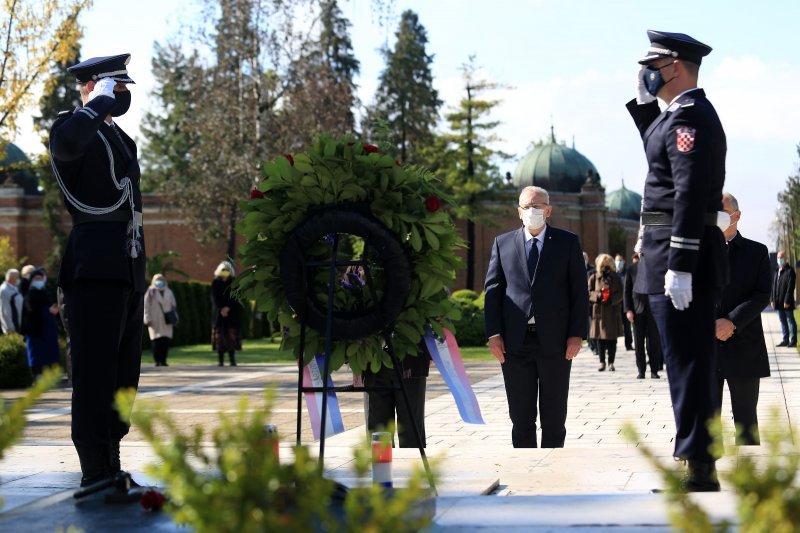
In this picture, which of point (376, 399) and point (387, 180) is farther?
point (376, 399)

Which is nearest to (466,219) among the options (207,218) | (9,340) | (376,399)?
(207,218)

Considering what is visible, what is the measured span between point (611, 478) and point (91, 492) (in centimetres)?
268

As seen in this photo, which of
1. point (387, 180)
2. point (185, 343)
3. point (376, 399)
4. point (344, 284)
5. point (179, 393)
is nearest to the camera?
point (387, 180)

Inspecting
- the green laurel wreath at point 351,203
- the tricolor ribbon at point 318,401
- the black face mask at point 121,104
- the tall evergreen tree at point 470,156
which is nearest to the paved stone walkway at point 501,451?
the tricolor ribbon at point 318,401

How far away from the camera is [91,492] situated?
5.59 meters

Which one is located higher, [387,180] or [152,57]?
[152,57]

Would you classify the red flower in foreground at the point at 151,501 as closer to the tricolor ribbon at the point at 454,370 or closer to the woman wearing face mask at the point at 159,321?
the tricolor ribbon at the point at 454,370

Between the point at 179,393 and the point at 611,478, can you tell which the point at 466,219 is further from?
the point at 611,478

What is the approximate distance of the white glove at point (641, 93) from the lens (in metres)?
5.97

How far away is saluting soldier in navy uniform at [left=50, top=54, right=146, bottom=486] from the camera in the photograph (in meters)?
5.93

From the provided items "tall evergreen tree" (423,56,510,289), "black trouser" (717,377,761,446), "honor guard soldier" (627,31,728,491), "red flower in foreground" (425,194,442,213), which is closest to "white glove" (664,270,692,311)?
"honor guard soldier" (627,31,728,491)

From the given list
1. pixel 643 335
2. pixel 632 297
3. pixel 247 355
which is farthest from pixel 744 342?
pixel 247 355

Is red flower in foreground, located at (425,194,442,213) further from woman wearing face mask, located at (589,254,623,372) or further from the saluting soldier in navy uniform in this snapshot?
woman wearing face mask, located at (589,254,623,372)

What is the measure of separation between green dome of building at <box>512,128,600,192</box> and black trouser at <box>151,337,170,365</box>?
49.8m
